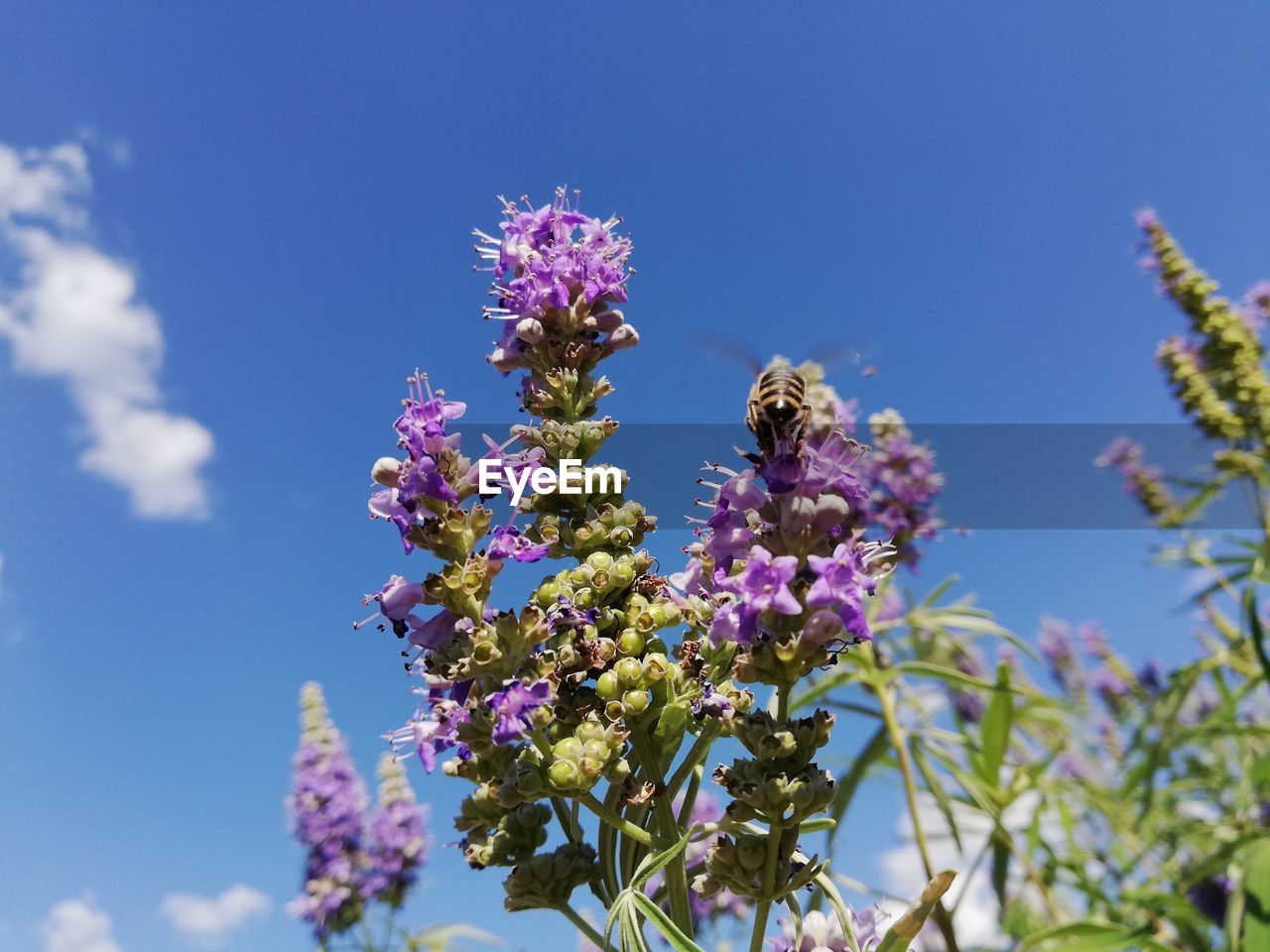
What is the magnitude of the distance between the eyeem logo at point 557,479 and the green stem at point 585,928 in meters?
0.95

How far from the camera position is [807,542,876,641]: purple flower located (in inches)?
62.5

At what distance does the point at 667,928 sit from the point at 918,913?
1.62ft

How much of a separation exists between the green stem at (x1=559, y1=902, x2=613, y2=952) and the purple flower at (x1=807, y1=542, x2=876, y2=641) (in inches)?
31.6

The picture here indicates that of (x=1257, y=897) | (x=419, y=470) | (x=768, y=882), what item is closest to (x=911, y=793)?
(x=1257, y=897)

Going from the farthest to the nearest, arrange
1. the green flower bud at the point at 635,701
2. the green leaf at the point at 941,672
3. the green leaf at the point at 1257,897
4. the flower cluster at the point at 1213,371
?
the flower cluster at the point at 1213,371 < the green leaf at the point at 941,672 < the green leaf at the point at 1257,897 < the green flower bud at the point at 635,701

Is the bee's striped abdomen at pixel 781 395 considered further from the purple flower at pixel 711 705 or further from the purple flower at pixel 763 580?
the purple flower at pixel 711 705

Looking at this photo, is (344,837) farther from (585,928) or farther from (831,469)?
(831,469)

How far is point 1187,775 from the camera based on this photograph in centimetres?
647

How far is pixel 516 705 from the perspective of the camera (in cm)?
166

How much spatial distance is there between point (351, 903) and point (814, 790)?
278 inches

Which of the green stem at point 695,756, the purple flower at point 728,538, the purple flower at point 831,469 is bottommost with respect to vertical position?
the green stem at point 695,756

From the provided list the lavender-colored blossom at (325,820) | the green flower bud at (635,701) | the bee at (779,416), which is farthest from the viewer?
the lavender-colored blossom at (325,820)

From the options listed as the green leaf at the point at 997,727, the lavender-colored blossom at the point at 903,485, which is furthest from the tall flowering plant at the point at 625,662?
the lavender-colored blossom at the point at 903,485

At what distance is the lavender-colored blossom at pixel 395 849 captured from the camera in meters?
7.54
